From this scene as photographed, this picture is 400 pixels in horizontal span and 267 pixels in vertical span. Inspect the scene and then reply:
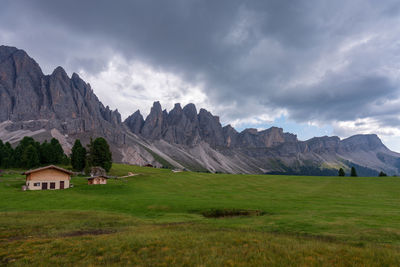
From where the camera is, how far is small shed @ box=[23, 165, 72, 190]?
171 ft

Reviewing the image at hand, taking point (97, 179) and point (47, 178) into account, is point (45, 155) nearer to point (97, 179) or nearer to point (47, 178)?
point (47, 178)

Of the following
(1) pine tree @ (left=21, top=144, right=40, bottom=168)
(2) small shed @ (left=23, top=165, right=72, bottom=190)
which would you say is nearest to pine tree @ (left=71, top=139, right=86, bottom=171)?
(1) pine tree @ (left=21, top=144, right=40, bottom=168)

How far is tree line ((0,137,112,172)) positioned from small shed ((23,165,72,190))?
25626 mm

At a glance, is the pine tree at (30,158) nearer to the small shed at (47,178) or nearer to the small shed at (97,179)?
the small shed at (47,178)

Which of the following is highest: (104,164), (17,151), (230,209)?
(17,151)

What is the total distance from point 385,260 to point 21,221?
30612 mm

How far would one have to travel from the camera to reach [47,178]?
5406 cm

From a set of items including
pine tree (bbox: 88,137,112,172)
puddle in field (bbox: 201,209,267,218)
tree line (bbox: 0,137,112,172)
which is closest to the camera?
puddle in field (bbox: 201,209,267,218)

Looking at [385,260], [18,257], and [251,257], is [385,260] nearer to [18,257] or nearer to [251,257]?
[251,257]

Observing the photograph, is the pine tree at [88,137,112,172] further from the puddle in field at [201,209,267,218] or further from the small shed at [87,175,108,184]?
the puddle in field at [201,209,267,218]

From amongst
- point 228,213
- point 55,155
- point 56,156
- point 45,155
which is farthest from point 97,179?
point 45,155

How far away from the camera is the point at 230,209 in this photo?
30062 mm

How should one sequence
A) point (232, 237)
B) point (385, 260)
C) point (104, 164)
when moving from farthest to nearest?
point (104, 164), point (232, 237), point (385, 260)

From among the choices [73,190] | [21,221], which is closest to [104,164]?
[73,190]
